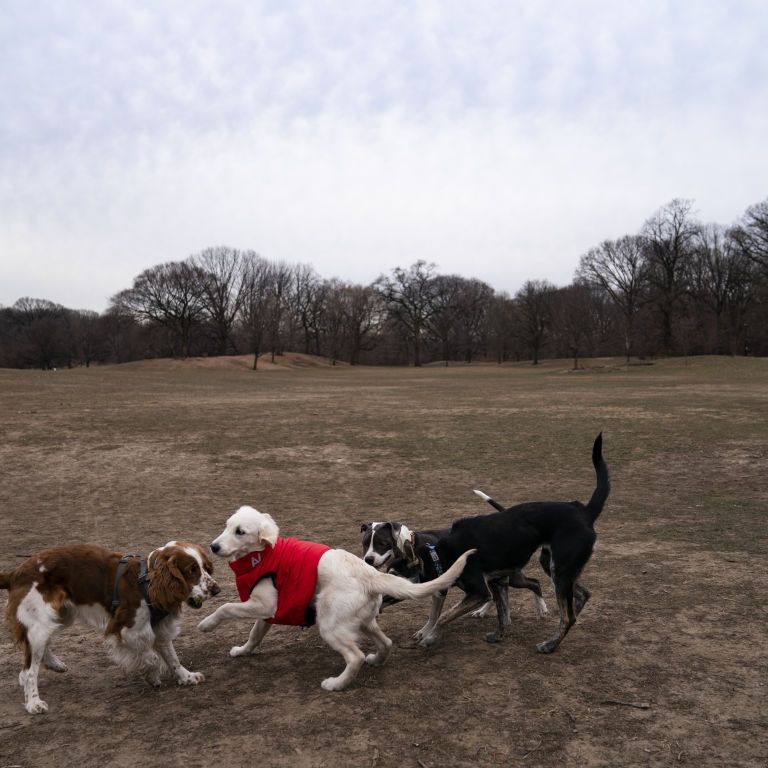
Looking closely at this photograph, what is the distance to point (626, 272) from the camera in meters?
68.3

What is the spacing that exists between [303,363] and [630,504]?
2991 inches

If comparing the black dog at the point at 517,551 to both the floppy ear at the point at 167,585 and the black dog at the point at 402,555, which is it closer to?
the black dog at the point at 402,555

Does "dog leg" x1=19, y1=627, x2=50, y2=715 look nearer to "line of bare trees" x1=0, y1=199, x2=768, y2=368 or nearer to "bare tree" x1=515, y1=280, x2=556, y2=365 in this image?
"line of bare trees" x1=0, y1=199, x2=768, y2=368

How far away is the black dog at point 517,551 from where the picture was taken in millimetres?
4723

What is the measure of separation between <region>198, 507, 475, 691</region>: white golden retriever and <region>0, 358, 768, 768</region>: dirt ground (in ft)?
0.82

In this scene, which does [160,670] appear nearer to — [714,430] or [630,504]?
[630,504]

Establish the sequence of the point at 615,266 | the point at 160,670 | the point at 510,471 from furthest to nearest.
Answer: the point at 615,266 → the point at 510,471 → the point at 160,670

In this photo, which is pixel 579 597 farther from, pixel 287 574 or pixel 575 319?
pixel 575 319

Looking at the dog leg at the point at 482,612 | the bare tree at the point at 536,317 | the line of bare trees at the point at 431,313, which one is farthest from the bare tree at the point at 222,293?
the dog leg at the point at 482,612

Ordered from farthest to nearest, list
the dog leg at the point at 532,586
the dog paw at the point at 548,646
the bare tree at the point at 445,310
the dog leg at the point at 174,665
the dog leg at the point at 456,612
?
1. the bare tree at the point at 445,310
2. the dog leg at the point at 532,586
3. the dog leg at the point at 456,612
4. the dog paw at the point at 548,646
5. the dog leg at the point at 174,665

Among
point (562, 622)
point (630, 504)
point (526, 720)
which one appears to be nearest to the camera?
point (526, 720)

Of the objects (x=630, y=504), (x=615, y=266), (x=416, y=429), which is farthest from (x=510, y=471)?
(x=615, y=266)

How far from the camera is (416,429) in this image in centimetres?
1702

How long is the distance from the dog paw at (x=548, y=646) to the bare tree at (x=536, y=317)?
80.9m
